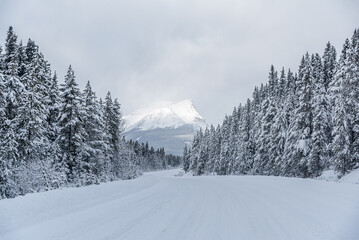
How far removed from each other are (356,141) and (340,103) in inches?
148

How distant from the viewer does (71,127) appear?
27.8 meters

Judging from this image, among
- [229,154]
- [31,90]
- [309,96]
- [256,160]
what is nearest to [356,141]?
[309,96]

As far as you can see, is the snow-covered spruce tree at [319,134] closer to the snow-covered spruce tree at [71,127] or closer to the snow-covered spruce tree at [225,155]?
the snow-covered spruce tree at [71,127]

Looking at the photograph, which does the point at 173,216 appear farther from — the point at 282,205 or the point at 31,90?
the point at 31,90

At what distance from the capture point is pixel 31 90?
23.9 metres

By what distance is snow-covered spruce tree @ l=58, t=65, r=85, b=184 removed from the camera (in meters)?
27.7

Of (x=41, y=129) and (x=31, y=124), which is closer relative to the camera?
(x=31, y=124)

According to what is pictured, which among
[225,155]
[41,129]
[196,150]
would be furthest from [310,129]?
[196,150]

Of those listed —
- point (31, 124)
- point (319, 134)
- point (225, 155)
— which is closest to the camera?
point (31, 124)

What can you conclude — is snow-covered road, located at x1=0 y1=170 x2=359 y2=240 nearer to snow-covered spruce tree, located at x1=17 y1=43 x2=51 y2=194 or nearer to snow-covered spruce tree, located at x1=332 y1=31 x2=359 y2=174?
snow-covered spruce tree, located at x1=17 y1=43 x2=51 y2=194

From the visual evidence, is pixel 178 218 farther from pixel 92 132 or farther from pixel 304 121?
pixel 92 132

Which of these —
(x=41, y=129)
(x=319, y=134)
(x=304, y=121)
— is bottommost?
(x=41, y=129)

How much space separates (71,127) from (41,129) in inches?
148

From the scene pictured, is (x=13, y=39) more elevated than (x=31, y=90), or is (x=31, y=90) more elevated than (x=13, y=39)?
(x=13, y=39)
